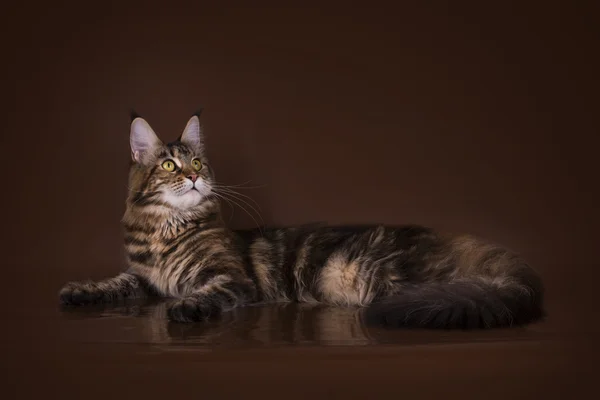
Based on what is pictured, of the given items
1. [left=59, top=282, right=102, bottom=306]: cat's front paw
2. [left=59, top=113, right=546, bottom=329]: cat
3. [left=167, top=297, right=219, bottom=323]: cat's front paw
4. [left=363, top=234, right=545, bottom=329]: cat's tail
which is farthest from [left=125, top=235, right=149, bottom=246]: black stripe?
[left=363, top=234, right=545, bottom=329]: cat's tail

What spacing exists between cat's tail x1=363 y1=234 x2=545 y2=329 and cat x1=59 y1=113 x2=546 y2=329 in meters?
0.19

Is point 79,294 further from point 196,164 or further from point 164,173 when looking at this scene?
point 196,164

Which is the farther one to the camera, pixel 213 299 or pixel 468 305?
pixel 213 299

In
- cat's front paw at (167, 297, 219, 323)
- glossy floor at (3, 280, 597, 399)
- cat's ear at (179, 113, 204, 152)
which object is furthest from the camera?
cat's ear at (179, 113, 204, 152)

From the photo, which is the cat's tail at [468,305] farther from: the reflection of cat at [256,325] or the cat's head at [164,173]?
the cat's head at [164,173]

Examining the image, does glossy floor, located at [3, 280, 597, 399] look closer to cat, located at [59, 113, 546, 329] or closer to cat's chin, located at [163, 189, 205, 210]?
cat, located at [59, 113, 546, 329]

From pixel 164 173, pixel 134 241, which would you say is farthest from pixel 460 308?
pixel 134 241

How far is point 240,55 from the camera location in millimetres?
3432

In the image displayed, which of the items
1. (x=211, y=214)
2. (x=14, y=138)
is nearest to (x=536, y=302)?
(x=211, y=214)

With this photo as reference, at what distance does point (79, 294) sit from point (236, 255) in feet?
2.24

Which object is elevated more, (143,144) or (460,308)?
(143,144)

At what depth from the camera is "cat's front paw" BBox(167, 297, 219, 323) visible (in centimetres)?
219

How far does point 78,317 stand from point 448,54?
92.7 inches

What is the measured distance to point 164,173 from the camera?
271 cm
